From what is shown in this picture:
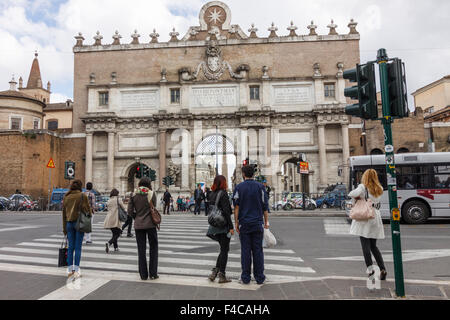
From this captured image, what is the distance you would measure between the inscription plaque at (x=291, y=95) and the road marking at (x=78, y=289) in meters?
29.3

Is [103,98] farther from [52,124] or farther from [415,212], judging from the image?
[415,212]

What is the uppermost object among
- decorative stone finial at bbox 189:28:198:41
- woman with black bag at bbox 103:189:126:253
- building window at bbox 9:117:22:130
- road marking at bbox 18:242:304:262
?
decorative stone finial at bbox 189:28:198:41

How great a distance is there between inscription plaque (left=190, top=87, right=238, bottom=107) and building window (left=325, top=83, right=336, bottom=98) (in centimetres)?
851

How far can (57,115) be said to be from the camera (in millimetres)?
52844

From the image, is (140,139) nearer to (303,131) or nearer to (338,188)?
(303,131)

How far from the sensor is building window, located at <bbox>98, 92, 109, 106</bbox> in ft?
115

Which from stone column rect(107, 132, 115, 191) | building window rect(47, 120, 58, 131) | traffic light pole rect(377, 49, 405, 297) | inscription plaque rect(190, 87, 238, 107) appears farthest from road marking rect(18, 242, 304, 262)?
building window rect(47, 120, 58, 131)

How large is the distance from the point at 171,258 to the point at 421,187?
11.8 m

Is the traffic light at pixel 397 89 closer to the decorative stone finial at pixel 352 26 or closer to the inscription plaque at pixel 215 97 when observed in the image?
the inscription plaque at pixel 215 97

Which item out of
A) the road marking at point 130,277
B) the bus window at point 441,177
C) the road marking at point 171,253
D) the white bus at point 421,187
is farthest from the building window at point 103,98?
the road marking at point 130,277

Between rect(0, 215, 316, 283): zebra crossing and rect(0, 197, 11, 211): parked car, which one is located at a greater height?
rect(0, 197, 11, 211): parked car

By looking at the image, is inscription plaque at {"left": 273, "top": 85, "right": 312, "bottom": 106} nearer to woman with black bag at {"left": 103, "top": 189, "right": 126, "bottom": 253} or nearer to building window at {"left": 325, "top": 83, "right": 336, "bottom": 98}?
building window at {"left": 325, "top": 83, "right": 336, "bottom": 98}

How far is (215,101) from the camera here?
3372cm

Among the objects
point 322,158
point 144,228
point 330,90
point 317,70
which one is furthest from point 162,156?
point 144,228
